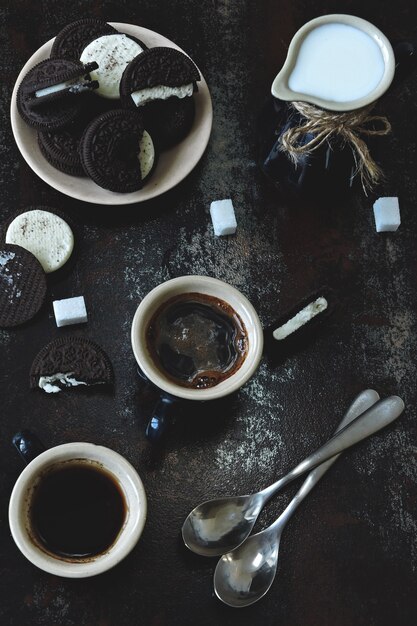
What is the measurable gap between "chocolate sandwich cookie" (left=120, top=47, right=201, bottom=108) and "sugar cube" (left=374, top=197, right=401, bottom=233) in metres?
0.41

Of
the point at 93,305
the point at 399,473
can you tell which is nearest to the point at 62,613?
the point at 93,305

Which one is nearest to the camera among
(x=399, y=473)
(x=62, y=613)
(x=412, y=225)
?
(x=62, y=613)

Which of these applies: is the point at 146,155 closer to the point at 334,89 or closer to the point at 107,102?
the point at 107,102

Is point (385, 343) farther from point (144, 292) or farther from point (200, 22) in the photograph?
point (200, 22)

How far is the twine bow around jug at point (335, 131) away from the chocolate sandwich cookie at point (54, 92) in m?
0.35

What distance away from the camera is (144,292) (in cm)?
169

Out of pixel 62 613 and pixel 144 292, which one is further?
pixel 144 292

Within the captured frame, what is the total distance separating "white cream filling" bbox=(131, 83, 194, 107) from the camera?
1.60 m

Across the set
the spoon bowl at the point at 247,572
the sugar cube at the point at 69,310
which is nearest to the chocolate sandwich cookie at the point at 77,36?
the sugar cube at the point at 69,310

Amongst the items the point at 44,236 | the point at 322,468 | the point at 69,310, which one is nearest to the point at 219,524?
the point at 322,468

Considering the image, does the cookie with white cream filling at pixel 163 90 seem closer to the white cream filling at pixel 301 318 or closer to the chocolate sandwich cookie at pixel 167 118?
the chocolate sandwich cookie at pixel 167 118

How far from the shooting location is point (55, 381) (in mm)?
1619

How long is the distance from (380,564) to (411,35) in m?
1.02

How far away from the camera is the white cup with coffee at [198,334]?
1.51 meters
